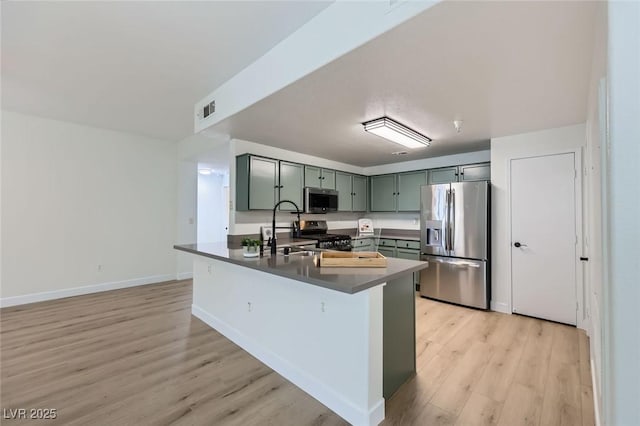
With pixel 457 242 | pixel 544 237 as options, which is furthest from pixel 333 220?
pixel 544 237

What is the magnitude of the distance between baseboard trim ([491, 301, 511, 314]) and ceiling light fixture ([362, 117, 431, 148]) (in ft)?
7.90

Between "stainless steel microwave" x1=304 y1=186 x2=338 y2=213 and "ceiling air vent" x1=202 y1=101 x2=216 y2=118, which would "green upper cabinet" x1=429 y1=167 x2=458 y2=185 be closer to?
"stainless steel microwave" x1=304 y1=186 x2=338 y2=213

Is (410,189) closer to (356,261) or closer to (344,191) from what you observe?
(344,191)

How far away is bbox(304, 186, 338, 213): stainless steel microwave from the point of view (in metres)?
4.75

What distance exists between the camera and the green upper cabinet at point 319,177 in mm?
4844

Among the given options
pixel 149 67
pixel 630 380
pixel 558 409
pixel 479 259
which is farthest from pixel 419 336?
pixel 149 67

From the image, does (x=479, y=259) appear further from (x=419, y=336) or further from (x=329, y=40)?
(x=329, y=40)

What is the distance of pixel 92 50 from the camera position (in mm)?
2395

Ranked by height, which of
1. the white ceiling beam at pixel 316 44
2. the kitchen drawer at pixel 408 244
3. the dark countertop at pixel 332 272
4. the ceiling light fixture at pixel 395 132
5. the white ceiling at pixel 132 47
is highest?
the white ceiling at pixel 132 47

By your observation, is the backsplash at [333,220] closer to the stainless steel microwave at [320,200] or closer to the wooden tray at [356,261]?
the stainless steel microwave at [320,200]

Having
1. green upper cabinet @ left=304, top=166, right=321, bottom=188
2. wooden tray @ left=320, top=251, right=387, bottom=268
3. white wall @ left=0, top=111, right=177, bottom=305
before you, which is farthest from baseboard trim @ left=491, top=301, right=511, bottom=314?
white wall @ left=0, top=111, right=177, bottom=305

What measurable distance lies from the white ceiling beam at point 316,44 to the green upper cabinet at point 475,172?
3.48 meters

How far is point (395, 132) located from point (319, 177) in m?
1.91

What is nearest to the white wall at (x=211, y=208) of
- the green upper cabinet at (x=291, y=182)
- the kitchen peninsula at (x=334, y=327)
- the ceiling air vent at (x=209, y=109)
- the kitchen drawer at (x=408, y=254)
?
the green upper cabinet at (x=291, y=182)
